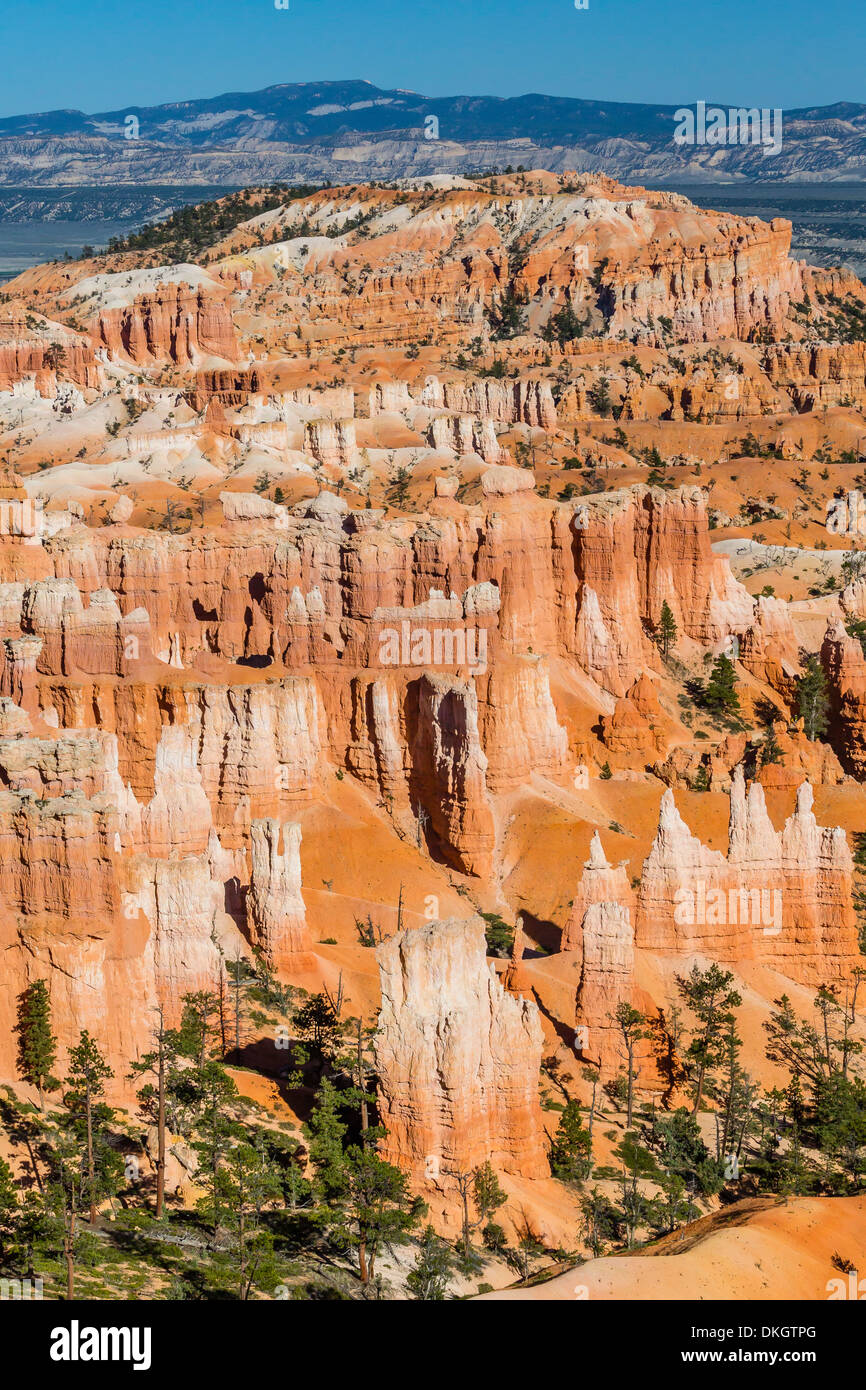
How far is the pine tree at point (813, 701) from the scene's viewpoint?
3280 inches

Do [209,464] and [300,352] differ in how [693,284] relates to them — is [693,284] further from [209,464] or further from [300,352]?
[209,464]

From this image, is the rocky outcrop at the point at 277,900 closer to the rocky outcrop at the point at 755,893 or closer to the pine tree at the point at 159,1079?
the pine tree at the point at 159,1079

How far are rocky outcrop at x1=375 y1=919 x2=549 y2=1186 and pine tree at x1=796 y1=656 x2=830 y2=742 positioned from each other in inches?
1515

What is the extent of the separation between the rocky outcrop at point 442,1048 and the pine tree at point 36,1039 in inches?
290

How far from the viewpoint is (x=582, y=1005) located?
185ft

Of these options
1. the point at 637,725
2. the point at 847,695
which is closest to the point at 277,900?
the point at 637,725

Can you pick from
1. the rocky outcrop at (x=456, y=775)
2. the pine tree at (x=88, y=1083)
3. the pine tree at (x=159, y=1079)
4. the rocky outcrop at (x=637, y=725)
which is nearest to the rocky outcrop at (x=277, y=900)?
the pine tree at (x=159, y=1079)

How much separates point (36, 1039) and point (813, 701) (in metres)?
47.2

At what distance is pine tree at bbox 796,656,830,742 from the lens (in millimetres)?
83312

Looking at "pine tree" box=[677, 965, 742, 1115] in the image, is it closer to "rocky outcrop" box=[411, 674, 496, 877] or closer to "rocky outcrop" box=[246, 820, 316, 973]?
"rocky outcrop" box=[246, 820, 316, 973]

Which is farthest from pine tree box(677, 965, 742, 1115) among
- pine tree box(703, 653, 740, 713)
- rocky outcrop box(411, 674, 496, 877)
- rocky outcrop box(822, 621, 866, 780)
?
pine tree box(703, 653, 740, 713)

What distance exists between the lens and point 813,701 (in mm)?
83688

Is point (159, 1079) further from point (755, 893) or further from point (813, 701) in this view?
point (813, 701)
